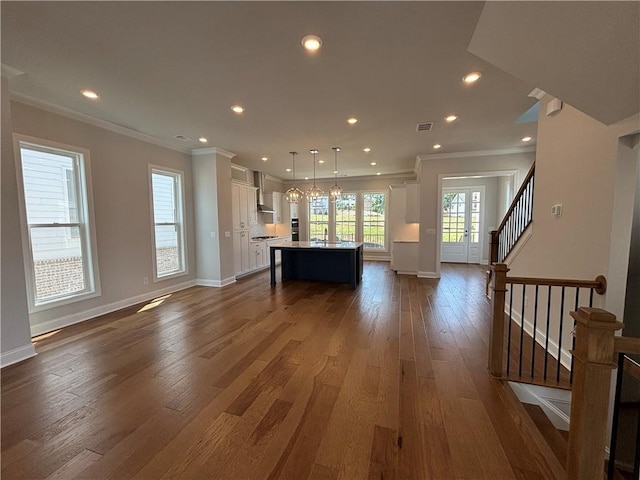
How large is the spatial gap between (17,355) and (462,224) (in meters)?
9.32

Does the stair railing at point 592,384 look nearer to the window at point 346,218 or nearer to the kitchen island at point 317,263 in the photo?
the kitchen island at point 317,263

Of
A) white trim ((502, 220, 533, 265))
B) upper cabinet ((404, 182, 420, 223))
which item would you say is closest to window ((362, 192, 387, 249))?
upper cabinet ((404, 182, 420, 223))

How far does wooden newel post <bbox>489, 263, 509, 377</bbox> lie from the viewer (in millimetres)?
2359

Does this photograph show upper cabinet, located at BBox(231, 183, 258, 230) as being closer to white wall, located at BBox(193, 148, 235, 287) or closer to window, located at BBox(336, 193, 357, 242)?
white wall, located at BBox(193, 148, 235, 287)

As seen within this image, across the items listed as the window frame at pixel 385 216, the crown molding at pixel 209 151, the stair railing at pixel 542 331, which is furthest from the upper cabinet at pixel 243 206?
the stair railing at pixel 542 331

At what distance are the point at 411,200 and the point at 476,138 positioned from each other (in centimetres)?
200

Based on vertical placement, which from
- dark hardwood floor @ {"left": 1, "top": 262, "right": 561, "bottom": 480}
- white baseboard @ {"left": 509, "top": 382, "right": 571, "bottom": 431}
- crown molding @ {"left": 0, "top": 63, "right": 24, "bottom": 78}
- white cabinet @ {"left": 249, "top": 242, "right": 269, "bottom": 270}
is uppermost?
crown molding @ {"left": 0, "top": 63, "right": 24, "bottom": 78}

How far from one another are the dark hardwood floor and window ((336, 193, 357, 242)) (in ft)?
18.3

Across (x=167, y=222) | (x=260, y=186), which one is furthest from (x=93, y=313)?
(x=260, y=186)

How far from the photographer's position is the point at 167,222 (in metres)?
5.16

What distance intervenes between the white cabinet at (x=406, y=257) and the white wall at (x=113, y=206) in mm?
5220

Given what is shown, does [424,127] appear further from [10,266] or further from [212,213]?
[10,266]

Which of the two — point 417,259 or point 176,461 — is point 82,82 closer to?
point 176,461

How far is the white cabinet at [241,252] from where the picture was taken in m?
6.25
